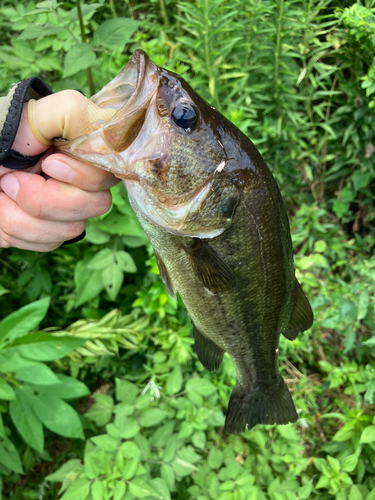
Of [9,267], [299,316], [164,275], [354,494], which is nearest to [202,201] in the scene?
[164,275]

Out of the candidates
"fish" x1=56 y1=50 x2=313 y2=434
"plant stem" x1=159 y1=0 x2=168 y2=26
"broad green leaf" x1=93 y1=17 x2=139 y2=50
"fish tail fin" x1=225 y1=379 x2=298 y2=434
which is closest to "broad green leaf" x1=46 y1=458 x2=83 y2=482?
"fish tail fin" x1=225 y1=379 x2=298 y2=434

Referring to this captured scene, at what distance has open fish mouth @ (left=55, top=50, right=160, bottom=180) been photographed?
33.3 inches

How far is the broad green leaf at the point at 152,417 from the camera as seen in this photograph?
1579 millimetres

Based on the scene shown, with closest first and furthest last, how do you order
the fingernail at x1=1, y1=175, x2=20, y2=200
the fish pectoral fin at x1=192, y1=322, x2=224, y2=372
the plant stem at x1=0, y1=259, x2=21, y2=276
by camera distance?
the fingernail at x1=1, y1=175, x2=20, y2=200 < the fish pectoral fin at x1=192, y1=322, x2=224, y2=372 < the plant stem at x1=0, y1=259, x2=21, y2=276

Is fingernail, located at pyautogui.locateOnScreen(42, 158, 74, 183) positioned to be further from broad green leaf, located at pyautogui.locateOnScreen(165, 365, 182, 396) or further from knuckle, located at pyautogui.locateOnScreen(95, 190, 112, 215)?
broad green leaf, located at pyautogui.locateOnScreen(165, 365, 182, 396)

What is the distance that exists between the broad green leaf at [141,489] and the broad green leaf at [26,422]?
46cm

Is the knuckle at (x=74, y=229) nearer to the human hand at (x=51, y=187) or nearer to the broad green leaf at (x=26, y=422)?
the human hand at (x=51, y=187)

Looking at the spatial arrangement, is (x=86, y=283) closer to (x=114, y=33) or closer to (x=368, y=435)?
(x=114, y=33)

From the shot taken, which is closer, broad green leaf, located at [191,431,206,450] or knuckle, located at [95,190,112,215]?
knuckle, located at [95,190,112,215]

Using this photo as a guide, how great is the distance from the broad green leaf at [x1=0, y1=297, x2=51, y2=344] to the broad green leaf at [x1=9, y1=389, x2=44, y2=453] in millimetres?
339

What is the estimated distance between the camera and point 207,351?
1.43 metres

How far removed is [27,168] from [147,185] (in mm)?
348

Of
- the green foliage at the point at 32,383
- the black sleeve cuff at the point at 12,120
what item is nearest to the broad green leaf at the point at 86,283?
the green foliage at the point at 32,383

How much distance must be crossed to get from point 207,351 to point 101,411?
2.28ft
